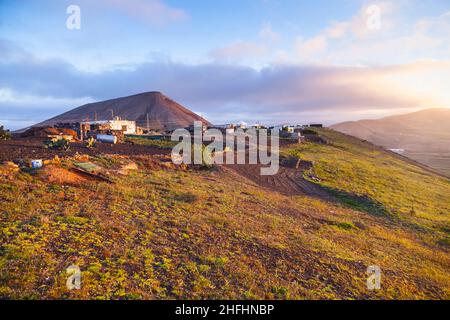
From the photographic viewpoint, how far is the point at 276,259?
8516 mm

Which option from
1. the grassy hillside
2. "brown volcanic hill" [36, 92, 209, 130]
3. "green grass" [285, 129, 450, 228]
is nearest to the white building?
"green grass" [285, 129, 450, 228]

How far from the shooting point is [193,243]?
877cm

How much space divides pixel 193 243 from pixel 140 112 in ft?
502

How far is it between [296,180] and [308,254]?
14.9 metres

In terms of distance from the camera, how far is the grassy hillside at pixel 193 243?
253 inches

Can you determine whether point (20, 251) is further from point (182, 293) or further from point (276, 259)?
point (276, 259)

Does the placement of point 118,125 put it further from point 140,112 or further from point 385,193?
point 140,112

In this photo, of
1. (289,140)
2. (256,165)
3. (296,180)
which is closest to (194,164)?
(256,165)

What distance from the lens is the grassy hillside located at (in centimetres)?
641

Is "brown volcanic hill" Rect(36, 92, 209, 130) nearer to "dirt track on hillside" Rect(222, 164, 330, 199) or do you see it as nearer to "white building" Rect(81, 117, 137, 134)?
"white building" Rect(81, 117, 137, 134)

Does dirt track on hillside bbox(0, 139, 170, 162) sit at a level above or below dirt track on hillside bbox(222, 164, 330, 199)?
above

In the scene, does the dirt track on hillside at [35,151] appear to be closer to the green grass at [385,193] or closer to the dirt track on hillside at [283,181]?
the dirt track on hillside at [283,181]

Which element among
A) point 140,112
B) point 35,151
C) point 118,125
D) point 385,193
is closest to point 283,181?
point 385,193

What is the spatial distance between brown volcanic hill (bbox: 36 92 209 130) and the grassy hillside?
122153 mm
